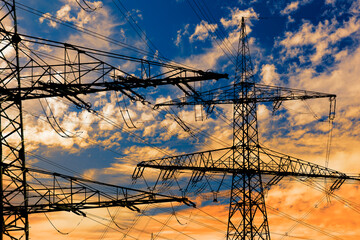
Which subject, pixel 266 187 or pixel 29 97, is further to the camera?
pixel 266 187

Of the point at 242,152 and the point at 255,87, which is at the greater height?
the point at 255,87

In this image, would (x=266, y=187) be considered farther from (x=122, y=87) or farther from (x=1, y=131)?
(x=1, y=131)

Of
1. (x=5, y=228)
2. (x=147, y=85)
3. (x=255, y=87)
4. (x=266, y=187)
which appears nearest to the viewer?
(x=147, y=85)

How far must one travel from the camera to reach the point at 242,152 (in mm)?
26328

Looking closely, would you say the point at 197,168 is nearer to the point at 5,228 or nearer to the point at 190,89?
the point at 190,89

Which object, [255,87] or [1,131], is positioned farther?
[255,87]

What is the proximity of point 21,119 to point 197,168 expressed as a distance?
44.7 ft

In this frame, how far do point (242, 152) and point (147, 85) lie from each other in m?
11.8

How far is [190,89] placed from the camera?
59.0 ft

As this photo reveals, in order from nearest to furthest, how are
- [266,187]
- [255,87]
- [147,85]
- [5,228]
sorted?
[147,85]
[5,228]
[266,187]
[255,87]

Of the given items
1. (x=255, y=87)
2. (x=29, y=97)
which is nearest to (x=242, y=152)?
(x=255, y=87)

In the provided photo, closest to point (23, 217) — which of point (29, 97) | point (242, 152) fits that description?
point (29, 97)

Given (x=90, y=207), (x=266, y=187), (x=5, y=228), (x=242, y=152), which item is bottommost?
(x=5, y=228)

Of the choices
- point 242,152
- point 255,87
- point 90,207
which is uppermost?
point 255,87
